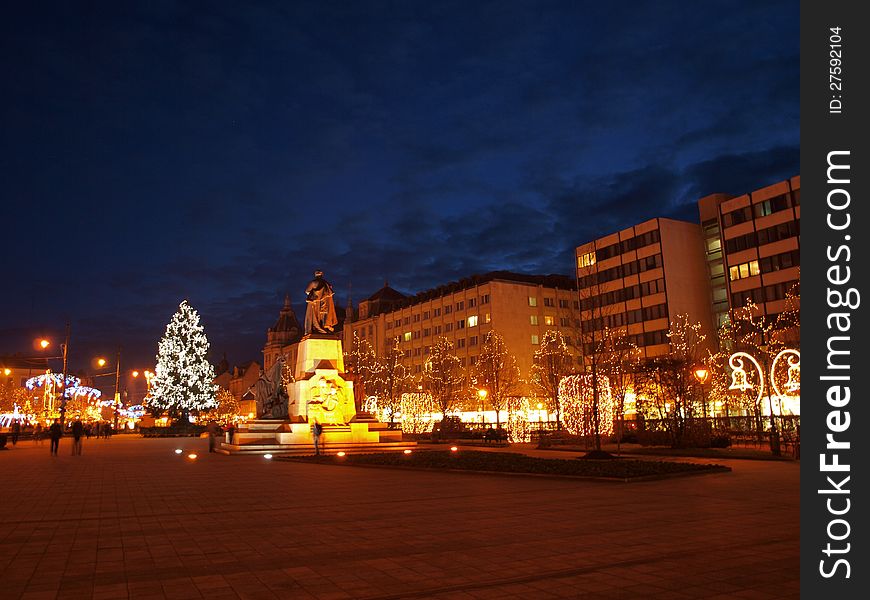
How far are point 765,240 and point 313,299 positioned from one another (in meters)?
50.2

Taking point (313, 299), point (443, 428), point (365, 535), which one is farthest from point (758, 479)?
point (443, 428)

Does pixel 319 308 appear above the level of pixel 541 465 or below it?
above

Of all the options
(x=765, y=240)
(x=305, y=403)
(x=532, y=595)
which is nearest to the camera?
(x=532, y=595)

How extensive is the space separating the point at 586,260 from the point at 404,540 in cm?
7762

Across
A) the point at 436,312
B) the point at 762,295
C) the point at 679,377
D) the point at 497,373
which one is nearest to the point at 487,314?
the point at 436,312

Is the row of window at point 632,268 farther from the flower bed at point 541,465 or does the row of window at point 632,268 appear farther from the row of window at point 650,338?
the flower bed at point 541,465

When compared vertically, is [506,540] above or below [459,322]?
below

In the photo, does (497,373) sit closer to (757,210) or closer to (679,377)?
(679,377)

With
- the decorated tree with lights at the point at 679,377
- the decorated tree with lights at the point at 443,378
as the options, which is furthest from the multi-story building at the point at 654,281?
the decorated tree with lights at the point at 443,378

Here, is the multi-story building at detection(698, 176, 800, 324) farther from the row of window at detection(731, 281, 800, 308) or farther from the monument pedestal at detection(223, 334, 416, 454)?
the monument pedestal at detection(223, 334, 416, 454)

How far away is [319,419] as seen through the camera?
33.8 meters

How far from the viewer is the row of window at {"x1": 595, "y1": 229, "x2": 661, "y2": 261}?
74.8m

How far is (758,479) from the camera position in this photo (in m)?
17.8

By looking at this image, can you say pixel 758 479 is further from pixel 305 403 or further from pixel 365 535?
pixel 305 403
